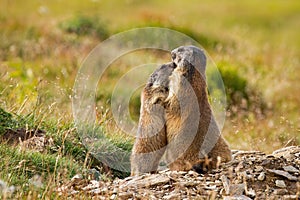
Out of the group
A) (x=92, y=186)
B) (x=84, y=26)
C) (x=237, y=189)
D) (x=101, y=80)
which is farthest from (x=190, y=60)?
(x=84, y=26)

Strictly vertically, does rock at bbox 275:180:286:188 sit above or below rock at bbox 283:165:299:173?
below

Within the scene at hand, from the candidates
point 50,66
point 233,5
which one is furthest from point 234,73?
point 233,5

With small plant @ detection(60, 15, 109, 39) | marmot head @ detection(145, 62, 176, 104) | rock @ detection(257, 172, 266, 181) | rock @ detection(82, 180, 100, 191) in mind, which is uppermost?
small plant @ detection(60, 15, 109, 39)

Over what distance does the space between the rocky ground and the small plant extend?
12491 mm

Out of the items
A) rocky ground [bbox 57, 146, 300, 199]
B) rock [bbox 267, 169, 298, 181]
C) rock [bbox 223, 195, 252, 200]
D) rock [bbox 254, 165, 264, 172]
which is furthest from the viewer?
rock [bbox 254, 165, 264, 172]

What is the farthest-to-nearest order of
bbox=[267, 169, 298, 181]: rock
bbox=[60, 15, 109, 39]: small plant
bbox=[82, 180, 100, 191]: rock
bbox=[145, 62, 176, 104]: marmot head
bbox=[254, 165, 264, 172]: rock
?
bbox=[60, 15, 109, 39]: small plant → bbox=[145, 62, 176, 104]: marmot head → bbox=[254, 165, 264, 172]: rock → bbox=[267, 169, 298, 181]: rock → bbox=[82, 180, 100, 191]: rock

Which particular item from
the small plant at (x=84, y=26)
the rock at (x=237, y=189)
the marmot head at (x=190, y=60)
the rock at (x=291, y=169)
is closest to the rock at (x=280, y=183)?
the rock at (x=291, y=169)

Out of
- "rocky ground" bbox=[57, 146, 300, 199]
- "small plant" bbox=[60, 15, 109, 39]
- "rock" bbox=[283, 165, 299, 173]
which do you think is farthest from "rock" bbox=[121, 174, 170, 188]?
"small plant" bbox=[60, 15, 109, 39]

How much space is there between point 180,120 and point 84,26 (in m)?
12.9

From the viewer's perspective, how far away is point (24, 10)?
93.0 ft

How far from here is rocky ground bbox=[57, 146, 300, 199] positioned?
5871 millimetres

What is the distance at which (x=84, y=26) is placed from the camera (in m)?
18.8

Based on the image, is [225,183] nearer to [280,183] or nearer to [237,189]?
[237,189]

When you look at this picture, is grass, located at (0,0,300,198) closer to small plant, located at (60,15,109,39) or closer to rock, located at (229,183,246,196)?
small plant, located at (60,15,109,39)
